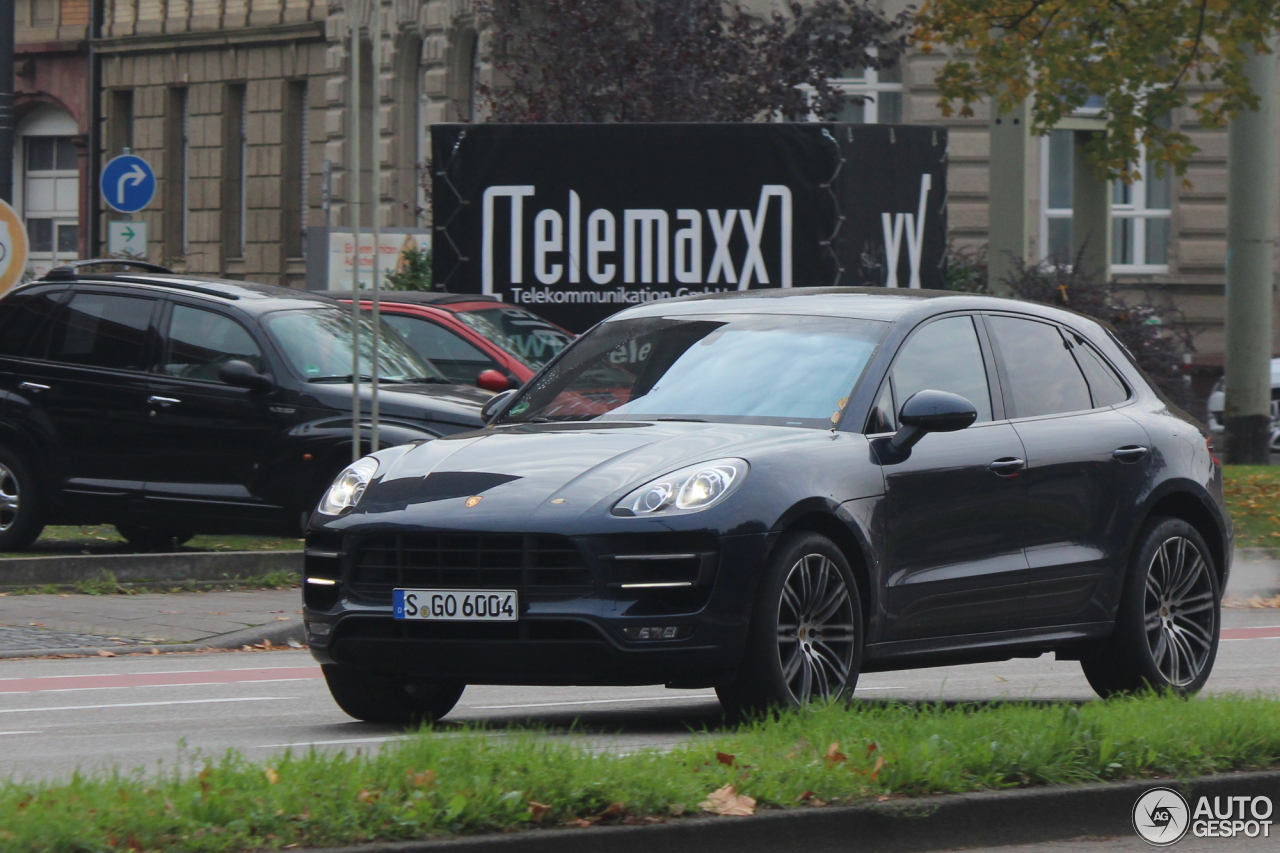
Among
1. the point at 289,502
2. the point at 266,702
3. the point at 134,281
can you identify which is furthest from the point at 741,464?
the point at 134,281

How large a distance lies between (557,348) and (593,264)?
2.35 meters

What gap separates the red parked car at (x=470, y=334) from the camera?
17.2 metres

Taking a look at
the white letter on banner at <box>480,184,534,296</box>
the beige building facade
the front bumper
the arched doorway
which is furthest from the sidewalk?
the arched doorway

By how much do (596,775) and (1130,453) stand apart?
400 centimetres

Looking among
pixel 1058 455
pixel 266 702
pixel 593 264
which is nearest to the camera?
pixel 1058 455

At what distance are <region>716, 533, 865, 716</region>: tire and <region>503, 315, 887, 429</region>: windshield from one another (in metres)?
0.64

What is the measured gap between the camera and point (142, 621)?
43.4 ft

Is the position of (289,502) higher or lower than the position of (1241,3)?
lower

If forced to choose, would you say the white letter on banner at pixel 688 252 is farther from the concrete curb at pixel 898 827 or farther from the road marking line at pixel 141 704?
the concrete curb at pixel 898 827

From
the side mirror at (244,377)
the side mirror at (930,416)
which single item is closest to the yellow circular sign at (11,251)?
the side mirror at (244,377)

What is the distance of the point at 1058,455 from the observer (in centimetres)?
941

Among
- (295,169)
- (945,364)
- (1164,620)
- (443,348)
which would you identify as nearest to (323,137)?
(295,169)

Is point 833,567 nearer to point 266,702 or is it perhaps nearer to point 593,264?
point 266,702

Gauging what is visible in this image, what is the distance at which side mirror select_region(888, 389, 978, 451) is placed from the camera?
8672mm
